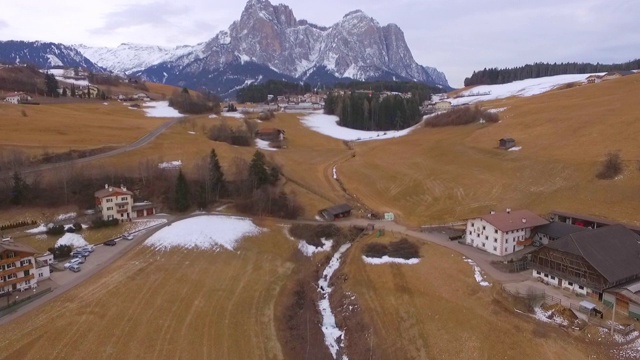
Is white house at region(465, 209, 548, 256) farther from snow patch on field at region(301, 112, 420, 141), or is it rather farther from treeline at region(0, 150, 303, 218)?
snow patch on field at region(301, 112, 420, 141)

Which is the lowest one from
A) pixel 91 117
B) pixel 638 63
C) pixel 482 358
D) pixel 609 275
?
pixel 482 358

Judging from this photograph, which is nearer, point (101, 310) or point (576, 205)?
point (101, 310)

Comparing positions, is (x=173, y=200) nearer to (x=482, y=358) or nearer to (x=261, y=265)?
(x=261, y=265)

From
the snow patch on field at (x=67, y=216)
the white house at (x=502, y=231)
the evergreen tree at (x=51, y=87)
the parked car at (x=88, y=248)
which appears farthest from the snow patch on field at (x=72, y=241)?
the evergreen tree at (x=51, y=87)

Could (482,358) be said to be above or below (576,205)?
below

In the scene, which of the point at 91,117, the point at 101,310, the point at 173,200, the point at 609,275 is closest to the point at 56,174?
the point at 173,200

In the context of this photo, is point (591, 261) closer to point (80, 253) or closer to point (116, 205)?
point (80, 253)

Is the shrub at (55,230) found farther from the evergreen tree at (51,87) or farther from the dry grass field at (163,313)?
the evergreen tree at (51,87)
